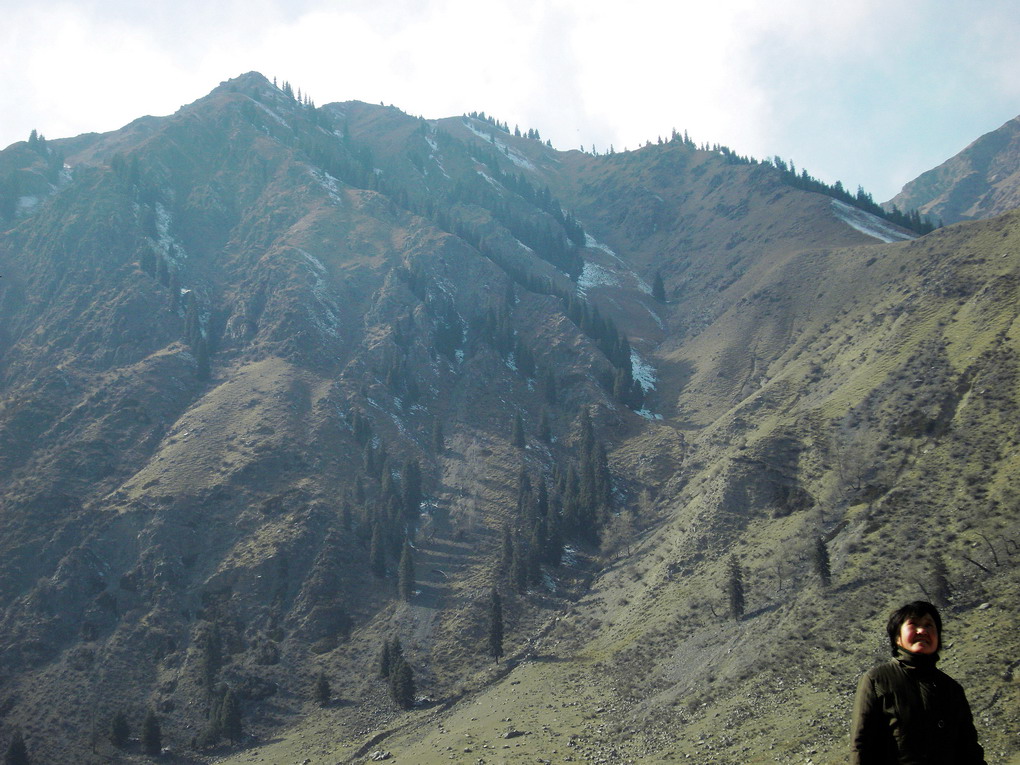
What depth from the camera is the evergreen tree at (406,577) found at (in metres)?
117

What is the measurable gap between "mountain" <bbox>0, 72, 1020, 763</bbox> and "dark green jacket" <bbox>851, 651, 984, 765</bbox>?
4652 cm

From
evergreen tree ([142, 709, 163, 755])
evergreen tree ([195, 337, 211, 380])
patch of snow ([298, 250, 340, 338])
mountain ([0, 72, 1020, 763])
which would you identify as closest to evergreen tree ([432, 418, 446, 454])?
mountain ([0, 72, 1020, 763])

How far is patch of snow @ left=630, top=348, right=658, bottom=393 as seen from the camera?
17688 cm

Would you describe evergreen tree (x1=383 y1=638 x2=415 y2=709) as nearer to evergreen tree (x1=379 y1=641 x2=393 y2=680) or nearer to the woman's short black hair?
evergreen tree (x1=379 y1=641 x2=393 y2=680)

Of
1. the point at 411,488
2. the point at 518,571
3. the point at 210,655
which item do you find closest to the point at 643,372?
the point at 411,488

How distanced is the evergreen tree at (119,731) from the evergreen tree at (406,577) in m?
39.2

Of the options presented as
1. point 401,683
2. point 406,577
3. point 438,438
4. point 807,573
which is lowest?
point 401,683

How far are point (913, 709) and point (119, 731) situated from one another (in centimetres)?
10894

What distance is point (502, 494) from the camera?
137500mm

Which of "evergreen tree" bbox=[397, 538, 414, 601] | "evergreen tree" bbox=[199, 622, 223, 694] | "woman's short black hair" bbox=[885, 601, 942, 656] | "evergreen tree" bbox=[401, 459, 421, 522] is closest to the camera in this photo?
"woman's short black hair" bbox=[885, 601, 942, 656]

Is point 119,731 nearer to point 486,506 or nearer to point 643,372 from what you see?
point 486,506

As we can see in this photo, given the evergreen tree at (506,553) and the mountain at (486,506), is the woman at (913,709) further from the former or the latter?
the evergreen tree at (506,553)

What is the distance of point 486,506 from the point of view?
443ft

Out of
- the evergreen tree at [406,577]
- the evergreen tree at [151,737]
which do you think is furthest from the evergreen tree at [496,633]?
the evergreen tree at [151,737]
